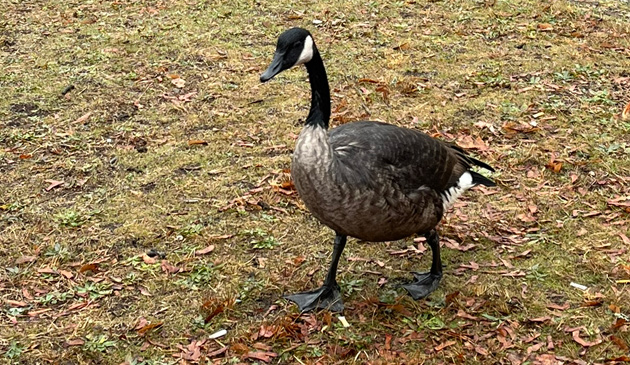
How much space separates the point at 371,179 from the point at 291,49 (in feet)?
2.93

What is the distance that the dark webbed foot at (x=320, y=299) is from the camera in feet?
15.6

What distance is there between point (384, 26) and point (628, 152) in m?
4.11

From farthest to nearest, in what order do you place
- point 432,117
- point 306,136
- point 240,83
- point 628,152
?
point 240,83
point 432,117
point 628,152
point 306,136

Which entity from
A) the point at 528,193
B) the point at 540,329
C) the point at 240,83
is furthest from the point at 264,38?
the point at 540,329

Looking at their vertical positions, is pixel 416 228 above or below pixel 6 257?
above

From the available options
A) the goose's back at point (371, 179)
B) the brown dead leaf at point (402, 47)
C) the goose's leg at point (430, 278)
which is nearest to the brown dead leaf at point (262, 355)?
the goose's back at point (371, 179)

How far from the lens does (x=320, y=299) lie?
4777 millimetres

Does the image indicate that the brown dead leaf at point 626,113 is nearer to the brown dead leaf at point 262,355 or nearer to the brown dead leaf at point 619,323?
the brown dead leaf at point 619,323

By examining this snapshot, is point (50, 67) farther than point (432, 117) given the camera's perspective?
Yes

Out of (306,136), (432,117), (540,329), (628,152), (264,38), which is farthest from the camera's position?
(264,38)

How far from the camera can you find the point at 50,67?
28.5 feet

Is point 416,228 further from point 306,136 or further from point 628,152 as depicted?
point 628,152

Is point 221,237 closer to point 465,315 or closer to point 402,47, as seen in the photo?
point 465,315

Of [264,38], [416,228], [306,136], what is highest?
[306,136]
